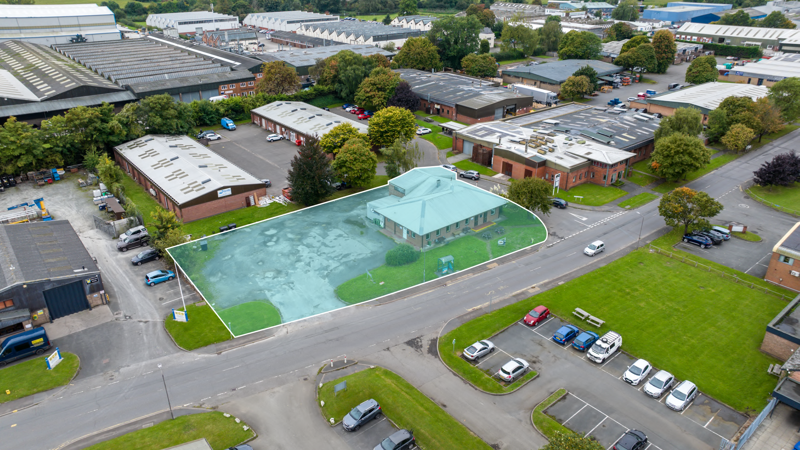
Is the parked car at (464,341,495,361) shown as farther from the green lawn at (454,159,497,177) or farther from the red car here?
the green lawn at (454,159,497,177)

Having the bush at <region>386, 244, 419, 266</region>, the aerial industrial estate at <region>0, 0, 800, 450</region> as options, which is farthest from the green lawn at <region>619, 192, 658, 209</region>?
A: the bush at <region>386, 244, 419, 266</region>

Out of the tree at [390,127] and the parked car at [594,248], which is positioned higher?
the tree at [390,127]

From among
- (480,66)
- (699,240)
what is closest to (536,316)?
(699,240)

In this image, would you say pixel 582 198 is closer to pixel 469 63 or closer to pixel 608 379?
pixel 608 379

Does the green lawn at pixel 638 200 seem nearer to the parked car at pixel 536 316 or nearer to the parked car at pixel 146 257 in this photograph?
the parked car at pixel 536 316

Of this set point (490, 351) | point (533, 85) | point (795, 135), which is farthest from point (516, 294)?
point (533, 85)

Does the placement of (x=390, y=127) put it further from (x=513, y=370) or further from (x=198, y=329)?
(x=513, y=370)

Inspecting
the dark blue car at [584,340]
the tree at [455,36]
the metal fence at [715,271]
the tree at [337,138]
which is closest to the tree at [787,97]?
the metal fence at [715,271]
